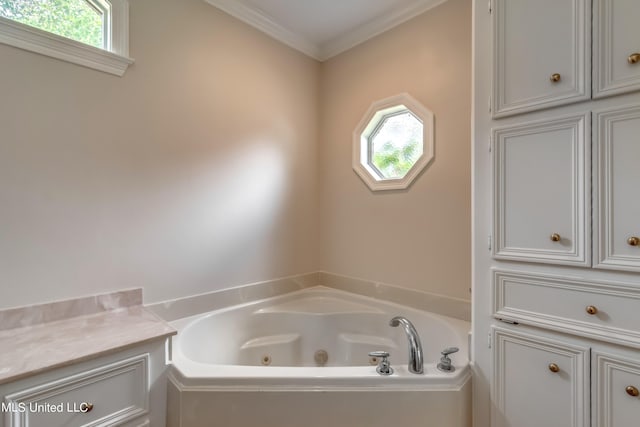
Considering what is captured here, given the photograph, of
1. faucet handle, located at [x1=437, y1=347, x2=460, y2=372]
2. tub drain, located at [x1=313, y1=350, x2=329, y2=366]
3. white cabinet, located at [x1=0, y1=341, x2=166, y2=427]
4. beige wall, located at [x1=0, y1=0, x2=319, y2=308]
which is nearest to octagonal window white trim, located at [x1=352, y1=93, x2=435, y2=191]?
beige wall, located at [x1=0, y1=0, x2=319, y2=308]

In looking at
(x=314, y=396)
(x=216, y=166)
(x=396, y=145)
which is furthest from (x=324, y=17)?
(x=314, y=396)

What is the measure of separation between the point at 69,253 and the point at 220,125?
111 centimetres

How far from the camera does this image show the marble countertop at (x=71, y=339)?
98 cm

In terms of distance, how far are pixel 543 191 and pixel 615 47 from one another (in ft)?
1.69

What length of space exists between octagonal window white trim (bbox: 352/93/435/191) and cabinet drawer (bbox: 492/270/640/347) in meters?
0.97

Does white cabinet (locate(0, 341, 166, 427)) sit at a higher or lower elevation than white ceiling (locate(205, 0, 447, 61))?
lower

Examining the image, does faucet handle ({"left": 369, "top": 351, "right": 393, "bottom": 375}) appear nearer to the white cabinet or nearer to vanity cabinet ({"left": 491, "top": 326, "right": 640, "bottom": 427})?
vanity cabinet ({"left": 491, "top": 326, "right": 640, "bottom": 427})

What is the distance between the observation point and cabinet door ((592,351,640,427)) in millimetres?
945

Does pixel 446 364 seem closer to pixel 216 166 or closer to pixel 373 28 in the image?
pixel 216 166

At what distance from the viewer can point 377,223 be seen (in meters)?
2.20

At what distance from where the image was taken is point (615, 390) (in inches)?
38.4

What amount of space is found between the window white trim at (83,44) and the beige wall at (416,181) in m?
1.51

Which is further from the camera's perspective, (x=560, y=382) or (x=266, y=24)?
(x=266, y=24)

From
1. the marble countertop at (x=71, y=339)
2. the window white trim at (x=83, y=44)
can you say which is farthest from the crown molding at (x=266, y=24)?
the marble countertop at (x=71, y=339)
